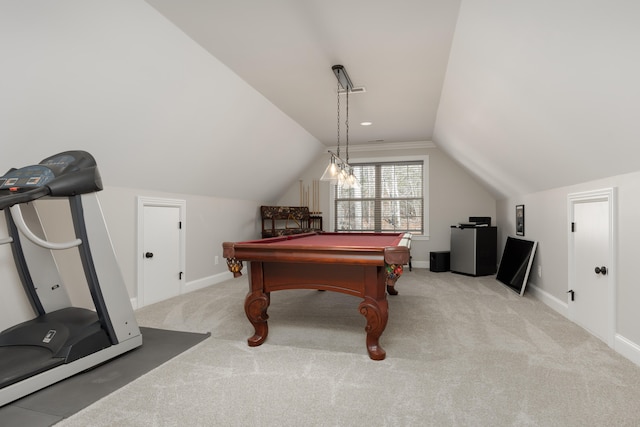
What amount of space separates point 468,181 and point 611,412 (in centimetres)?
523

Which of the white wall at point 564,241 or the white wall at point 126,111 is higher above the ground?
the white wall at point 126,111

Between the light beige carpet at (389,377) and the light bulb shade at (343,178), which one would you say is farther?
the light bulb shade at (343,178)

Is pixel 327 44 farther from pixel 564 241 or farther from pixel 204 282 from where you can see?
pixel 204 282

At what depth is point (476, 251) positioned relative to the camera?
18.8 ft

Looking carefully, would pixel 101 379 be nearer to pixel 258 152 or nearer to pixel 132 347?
pixel 132 347

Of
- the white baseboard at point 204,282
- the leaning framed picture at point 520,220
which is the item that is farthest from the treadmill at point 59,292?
the leaning framed picture at point 520,220

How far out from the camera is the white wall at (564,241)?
2.42m

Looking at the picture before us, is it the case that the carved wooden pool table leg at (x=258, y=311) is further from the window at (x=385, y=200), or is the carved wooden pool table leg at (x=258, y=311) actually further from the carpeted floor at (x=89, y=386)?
the window at (x=385, y=200)

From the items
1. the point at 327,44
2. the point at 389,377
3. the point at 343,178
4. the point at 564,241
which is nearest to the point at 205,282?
the point at 343,178

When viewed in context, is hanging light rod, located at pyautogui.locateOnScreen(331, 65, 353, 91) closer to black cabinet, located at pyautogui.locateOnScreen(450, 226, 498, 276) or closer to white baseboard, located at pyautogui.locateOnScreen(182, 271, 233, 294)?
white baseboard, located at pyautogui.locateOnScreen(182, 271, 233, 294)

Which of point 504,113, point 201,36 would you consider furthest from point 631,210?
point 201,36

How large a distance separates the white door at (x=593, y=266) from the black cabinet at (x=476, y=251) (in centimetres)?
Result: 233

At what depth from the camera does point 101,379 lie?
7.15 ft

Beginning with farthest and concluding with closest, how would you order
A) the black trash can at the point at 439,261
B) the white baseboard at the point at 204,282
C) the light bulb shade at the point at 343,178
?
1. the black trash can at the point at 439,261
2. the white baseboard at the point at 204,282
3. the light bulb shade at the point at 343,178
